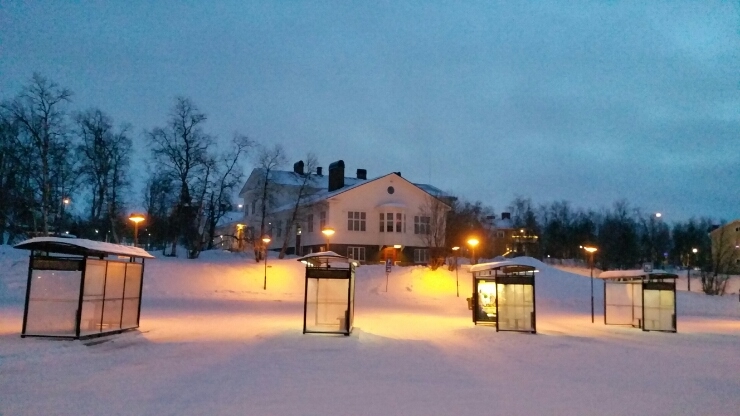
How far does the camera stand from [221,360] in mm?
13703

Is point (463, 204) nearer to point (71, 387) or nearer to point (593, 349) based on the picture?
point (593, 349)

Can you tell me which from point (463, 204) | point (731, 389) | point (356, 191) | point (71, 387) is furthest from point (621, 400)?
point (463, 204)

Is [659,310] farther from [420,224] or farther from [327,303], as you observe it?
[420,224]

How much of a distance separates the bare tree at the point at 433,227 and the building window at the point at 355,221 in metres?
5.31

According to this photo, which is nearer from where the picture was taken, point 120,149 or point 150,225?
point 120,149

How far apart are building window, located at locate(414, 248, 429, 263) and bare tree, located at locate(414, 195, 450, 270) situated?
107cm

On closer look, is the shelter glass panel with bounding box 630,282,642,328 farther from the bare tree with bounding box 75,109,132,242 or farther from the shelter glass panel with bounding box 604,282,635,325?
the bare tree with bounding box 75,109,132,242

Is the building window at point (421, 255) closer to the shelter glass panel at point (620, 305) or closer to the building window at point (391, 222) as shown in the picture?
the building window at point (391, 222)

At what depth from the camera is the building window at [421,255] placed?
56312mm

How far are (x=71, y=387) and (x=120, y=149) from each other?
43133 millimetres

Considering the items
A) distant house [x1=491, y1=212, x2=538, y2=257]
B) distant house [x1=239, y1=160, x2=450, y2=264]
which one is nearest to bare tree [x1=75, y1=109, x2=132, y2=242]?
distant house [x1=239, y1=160, x2=450, y2=264]

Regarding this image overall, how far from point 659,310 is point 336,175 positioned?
3828cm

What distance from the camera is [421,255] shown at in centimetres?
5672

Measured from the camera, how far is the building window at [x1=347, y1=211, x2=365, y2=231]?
53.4 meters
